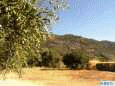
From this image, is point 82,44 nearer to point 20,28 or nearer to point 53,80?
point 53,80

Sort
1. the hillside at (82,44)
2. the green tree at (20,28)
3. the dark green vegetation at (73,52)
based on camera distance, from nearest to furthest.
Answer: the green tree at (20,28) < the dark green vegetation at (73,52) < the hillside at (82,44)

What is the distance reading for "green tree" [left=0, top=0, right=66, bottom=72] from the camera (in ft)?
33.0

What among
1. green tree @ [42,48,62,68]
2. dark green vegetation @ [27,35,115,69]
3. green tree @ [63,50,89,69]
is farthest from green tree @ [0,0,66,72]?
green tree @ [42,48,62,68]

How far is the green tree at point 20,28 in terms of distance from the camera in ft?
33.0

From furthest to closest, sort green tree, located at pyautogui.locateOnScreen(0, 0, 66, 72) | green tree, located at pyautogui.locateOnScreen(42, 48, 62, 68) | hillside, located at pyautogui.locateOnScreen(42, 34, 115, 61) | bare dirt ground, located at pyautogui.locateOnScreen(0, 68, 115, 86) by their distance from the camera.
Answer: hillside, located at pyautogui.locateOnScreen(42, 34, 115, 61) < green tree, located at pyautogui.locateOnScreen(42, 48, 62, 68) < bare dirt ground, located at pyautogui.locateOnScreen(0, 68, 115, 86) < green tree, located at pyautogui.locateOnScreen(0, 0, 66, 72)

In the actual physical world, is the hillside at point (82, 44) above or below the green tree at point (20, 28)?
below

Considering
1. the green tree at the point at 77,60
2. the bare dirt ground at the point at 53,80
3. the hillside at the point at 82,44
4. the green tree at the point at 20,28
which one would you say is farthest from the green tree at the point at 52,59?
the hillside at the point at 82,44

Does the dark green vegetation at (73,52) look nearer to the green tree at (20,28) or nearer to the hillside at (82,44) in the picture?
the hillside at (82,44)

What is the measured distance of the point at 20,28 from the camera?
35.6 ft

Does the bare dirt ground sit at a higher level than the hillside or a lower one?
higher

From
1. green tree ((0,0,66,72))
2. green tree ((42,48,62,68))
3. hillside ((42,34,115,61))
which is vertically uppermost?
green tree ((0,0,66,72))

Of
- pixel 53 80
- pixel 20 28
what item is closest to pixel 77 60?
pixel 53 80

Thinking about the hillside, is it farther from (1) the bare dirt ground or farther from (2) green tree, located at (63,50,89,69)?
(1) the bare dirt ground

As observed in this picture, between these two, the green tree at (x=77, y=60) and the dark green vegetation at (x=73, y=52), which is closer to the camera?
the green tree at (x=77, y=60)
